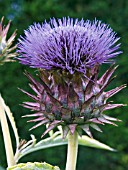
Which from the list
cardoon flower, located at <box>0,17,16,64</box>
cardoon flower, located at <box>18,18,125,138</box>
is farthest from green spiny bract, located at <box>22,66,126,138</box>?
cardoon flower, located at <box>0,17,16,64</box>

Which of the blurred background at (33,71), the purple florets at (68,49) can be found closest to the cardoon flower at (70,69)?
the purple florets at (68,49)

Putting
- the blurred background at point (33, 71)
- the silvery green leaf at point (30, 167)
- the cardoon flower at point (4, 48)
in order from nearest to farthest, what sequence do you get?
1. the silvery green leaf at point (30, 167)
2. the cardoon flower at point (4, 48)
3. the blurred background at point (33, 71)

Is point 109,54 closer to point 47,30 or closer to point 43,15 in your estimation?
point 47,30

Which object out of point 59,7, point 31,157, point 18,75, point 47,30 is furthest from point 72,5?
point 47,30

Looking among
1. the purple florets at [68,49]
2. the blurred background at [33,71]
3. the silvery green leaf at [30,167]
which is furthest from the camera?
the blurred background at [33,71]

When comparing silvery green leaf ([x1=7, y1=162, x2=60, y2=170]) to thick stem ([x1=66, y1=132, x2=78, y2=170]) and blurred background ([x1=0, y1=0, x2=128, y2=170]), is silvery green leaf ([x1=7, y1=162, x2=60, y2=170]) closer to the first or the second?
thick stem ([x1=66, y1=132, x2=78, y2=170])

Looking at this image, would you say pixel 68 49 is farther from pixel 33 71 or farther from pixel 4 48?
pixel 33 71

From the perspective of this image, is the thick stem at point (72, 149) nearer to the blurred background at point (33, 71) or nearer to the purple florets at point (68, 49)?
the purple florets at point (68, 49)
